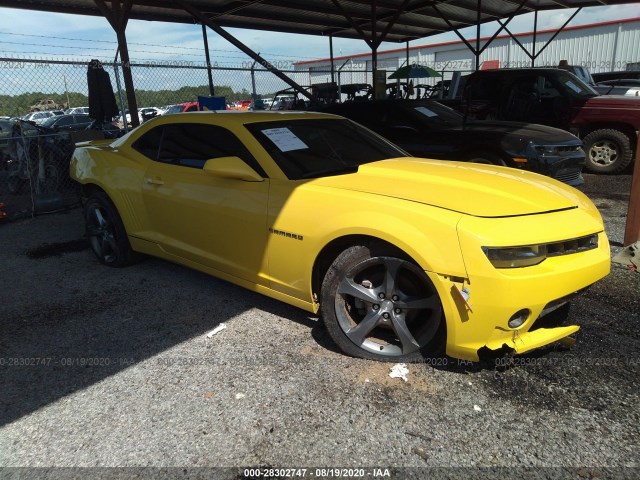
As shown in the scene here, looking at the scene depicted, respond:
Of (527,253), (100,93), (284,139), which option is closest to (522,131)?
(284,139)

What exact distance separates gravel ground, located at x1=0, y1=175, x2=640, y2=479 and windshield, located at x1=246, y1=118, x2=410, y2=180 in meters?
1.12

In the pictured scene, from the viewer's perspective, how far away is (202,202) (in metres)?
3.50

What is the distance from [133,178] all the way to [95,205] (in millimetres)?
778

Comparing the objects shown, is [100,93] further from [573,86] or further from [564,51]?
[564,51]

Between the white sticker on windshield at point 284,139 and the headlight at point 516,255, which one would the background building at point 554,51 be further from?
the headlight at point 516,255

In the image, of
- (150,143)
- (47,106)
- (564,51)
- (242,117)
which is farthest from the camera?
(564,51)

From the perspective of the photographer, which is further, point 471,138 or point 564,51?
point 564,51

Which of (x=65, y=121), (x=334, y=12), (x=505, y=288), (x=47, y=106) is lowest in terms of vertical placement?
(x=505, y=288)

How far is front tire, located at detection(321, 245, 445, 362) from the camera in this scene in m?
2.60

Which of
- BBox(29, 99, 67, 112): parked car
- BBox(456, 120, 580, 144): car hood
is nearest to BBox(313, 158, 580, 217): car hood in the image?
BBox(456, 120, 580, 144): car hood

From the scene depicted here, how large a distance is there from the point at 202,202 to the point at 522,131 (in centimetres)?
505

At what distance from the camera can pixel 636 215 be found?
445cm

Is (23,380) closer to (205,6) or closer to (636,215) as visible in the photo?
(636,215)

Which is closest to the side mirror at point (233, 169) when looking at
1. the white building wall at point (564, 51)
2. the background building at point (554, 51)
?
the background building at point (554, 51)
